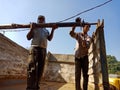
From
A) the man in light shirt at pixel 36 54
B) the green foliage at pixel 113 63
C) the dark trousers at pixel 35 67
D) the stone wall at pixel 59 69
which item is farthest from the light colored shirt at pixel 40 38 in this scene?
the green foliage at pixel 113 63

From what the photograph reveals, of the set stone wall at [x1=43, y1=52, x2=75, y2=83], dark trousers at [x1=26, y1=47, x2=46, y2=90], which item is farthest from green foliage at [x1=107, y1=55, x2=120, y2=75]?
dark trousers at [x1=26, y1=47, x2=46, y2=90]

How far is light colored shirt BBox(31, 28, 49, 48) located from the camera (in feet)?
13.6

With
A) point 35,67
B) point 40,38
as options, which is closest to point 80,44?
point 40,38

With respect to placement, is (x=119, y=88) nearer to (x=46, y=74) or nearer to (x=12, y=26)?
(x=12, y=26)

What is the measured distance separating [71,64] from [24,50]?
18.6ft

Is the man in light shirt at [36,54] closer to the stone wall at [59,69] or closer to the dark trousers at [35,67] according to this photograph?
the dark trousers at [35,67]

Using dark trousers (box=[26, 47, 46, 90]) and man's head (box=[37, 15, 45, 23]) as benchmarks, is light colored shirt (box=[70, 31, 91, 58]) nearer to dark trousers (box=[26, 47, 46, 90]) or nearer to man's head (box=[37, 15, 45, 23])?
man's head (box=[37, 15, 45, 23])

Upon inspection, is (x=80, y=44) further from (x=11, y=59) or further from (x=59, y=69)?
(x=59, y=69)

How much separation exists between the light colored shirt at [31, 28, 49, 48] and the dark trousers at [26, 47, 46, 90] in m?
0.11

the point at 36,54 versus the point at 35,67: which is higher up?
the point at 36,54

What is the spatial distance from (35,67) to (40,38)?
67 centimetres

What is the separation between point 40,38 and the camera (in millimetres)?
4184

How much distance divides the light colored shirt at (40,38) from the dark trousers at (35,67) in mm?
115

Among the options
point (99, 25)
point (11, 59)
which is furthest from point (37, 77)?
point (11, 59)
